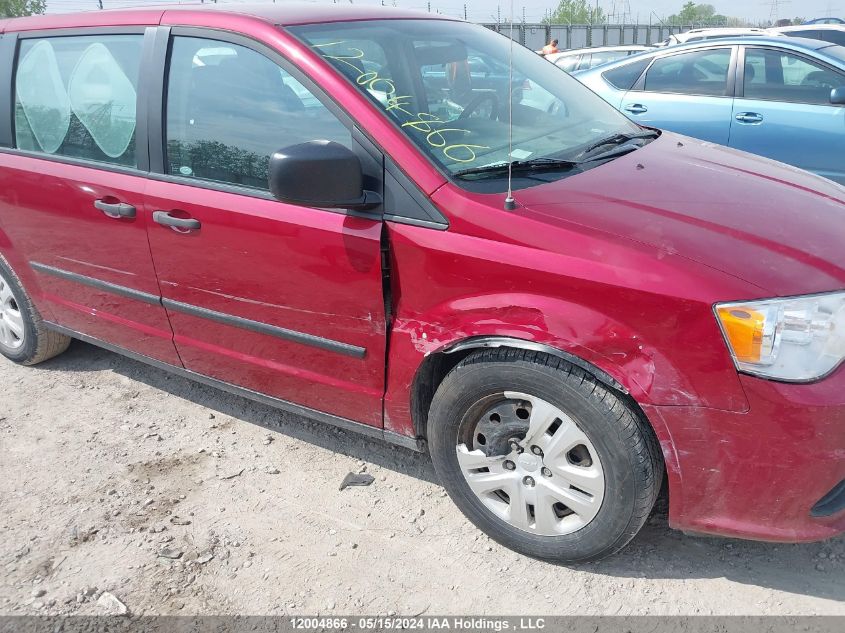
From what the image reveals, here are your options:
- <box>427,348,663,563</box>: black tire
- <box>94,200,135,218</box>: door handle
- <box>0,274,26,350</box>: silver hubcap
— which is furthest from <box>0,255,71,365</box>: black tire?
<box>427,348,663,563</box>: black tire

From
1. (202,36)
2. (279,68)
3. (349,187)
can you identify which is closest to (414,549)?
(349,187)

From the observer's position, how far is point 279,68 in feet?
8.38

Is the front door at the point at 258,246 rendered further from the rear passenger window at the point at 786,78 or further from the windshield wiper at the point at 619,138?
the rear passenger window at the point at 786,78

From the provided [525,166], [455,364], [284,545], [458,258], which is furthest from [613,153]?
[284,545]

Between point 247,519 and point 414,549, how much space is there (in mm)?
666

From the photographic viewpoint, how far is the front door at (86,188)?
2969 millimetres

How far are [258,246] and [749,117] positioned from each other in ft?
15.0

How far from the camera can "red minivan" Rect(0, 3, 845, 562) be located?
1964mm

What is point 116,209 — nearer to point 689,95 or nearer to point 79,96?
point 79,96

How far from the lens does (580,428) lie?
7.07 ft

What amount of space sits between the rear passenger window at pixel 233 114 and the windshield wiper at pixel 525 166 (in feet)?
1.43

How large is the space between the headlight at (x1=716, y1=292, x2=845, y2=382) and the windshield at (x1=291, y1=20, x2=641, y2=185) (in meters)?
0.98

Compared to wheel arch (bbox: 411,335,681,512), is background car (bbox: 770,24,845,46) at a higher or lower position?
higher

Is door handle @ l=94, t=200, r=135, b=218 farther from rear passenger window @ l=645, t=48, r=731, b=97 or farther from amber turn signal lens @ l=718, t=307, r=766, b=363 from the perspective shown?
rear passenger window @ l=645, t=48, r=731, b=97
